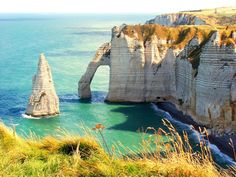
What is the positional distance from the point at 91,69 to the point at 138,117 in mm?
10655

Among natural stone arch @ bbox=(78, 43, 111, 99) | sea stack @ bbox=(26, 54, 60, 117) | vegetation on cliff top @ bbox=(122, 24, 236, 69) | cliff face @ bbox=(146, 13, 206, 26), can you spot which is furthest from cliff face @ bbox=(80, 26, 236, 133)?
cliff face @ bbox=(146, 13, 206, 26)

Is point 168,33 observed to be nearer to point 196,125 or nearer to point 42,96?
point 196,125

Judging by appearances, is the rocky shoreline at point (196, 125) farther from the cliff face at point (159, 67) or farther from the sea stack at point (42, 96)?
the sea stack at point (42, 96)

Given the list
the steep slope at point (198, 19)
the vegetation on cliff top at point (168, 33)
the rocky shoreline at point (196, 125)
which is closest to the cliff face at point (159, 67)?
the vegetation on cliff top at point (168, 33)

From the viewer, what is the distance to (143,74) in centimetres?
4653

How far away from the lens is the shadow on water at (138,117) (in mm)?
36375

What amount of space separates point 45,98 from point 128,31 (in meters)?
12.5

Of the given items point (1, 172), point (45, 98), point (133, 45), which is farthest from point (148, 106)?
point (1, 172)

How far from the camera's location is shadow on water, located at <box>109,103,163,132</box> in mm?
36375

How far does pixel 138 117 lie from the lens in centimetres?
4034

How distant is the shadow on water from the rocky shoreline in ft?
4.83

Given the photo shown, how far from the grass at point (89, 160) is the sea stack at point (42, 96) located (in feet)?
96.6

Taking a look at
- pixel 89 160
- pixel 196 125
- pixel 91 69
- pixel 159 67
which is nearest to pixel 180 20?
pixel 91 69

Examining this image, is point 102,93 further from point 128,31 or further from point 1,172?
point 1,172
